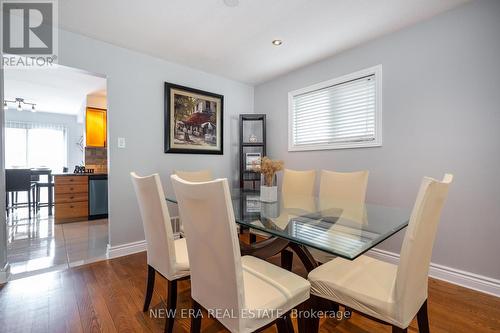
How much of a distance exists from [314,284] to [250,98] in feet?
10.8

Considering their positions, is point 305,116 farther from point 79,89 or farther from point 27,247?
point 79,89

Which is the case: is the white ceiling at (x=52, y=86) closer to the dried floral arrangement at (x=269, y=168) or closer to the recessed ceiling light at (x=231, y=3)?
the recessed ceiling light at (x=231, y=3)

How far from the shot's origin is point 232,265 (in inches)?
34.4

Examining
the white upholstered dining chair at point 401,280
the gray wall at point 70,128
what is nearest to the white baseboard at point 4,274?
the white upholstered dining chair at point 401,280

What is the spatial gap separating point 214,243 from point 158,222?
0.58 m

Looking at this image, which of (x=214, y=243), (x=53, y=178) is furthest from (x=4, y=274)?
(x=53, y=178)

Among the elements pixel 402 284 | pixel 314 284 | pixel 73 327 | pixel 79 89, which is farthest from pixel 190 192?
pixel 79 89

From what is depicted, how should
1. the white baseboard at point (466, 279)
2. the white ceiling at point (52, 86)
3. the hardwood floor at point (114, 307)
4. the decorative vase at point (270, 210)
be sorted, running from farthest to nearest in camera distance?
the white ceiling at point (52, 86), the white baseboard at point (466, 279), the decorative vase at point (270, 210), the hardwood floor at point (114, 307)

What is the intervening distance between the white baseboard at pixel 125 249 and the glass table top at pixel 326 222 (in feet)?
5.09

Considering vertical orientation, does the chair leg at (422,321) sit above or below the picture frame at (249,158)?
below

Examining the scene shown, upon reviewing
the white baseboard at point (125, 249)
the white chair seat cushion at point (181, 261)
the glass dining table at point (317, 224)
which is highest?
the glass dining table at point (317, 224)

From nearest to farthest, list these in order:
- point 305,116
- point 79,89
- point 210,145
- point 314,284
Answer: point 314,284, point 305,116, point 210,145, point 79,89

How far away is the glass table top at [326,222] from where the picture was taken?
1.05m

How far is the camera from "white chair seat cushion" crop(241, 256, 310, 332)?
0.93 meters
